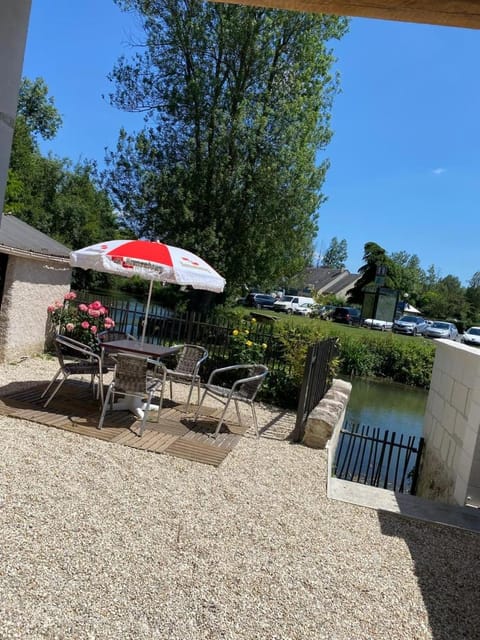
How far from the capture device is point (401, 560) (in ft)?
12.0

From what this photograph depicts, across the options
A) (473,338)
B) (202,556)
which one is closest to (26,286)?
(202,556)

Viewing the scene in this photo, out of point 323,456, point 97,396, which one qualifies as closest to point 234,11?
point 97,396

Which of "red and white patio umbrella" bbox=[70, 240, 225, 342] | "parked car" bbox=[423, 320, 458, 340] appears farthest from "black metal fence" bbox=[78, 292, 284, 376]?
"parked car" bbox=[423, 320, 458, 340]

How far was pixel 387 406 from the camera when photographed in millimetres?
14508

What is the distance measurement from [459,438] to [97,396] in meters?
4.71

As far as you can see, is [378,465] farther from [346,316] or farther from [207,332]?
[346,316]

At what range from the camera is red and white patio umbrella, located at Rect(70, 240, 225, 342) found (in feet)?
19.4

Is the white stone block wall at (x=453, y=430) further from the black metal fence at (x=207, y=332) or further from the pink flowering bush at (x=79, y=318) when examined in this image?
the pink flowering bush at (x=79, y=318)

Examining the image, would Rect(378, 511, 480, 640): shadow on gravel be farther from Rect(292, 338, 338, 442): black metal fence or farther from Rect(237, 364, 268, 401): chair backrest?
Rect(237, 364, 268, 401): chair backrest

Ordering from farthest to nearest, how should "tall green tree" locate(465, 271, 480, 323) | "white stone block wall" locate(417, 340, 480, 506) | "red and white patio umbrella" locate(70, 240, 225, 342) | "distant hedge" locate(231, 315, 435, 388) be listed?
"tall green tree" locate(465, 271, 480, 323) < "distant hedge" locate(231, 315, 435, 388) < "red and white patio umbrella" locate(70, 240, 225, 342) < "white stone block wall" locate(417, 340, 480, 506)

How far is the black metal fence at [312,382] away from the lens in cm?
636

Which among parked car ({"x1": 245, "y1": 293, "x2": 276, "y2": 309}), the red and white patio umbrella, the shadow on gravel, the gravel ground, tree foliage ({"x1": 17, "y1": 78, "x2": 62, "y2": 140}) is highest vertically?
tree foliage ({"x1": 17, "y1": 78, "x2": 62, "y2": 140})

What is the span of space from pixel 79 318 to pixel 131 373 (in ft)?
14.7

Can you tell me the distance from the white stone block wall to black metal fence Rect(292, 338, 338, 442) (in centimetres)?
172
